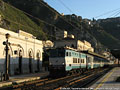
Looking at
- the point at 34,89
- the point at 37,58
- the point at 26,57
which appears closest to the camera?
the point at 34,89

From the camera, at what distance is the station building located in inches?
1045

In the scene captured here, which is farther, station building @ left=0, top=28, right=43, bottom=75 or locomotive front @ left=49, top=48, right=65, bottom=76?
station building @ left=0, top=28, right=43, bottom=75

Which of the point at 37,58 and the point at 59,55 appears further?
the point at 37,58

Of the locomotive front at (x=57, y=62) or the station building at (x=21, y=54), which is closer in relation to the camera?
the locomotive front at (x=57, y=62)

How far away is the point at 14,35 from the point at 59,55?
8.26 metres

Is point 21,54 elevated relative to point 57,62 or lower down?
elevated

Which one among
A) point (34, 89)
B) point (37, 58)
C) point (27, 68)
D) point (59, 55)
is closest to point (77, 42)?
point (37, 58)

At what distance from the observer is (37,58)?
1507 inches

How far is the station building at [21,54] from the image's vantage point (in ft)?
87.1

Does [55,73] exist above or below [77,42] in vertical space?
below

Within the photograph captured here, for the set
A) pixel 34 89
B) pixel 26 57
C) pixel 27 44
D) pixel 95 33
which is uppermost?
pixel 95 33

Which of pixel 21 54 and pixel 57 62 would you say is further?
pixel 21 54

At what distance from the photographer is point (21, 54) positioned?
31.3 meters

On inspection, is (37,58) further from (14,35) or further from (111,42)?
(111,42)
